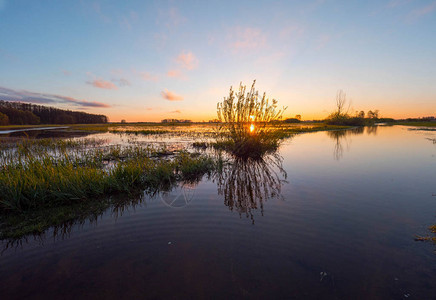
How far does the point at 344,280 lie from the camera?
9.07 ft

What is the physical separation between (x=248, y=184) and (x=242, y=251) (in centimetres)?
404

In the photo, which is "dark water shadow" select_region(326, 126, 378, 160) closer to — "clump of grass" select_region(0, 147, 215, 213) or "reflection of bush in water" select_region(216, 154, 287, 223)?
"reflection of bush in water" select_region(216, 154, 287, 223)

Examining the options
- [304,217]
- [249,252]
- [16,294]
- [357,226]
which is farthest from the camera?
[304,217]

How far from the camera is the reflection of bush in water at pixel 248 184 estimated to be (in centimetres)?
566

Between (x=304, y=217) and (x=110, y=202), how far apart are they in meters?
5.33

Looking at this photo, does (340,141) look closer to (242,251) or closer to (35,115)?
(242,251)

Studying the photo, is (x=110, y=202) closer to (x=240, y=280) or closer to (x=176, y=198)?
(x=176, y=198)

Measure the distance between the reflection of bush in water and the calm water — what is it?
0.27 ft

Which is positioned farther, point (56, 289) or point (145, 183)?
point (145, 183)

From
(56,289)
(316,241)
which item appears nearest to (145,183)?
(56,289)

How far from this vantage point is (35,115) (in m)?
79.5

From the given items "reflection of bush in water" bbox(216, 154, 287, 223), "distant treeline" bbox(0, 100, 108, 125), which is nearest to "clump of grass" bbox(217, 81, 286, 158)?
"reflection of bush in water" bbox(216, 154, 287, 223)

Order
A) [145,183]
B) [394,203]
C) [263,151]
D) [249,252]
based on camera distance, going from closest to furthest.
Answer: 1. [249,252]
2. [394,203]
3. [145,183]
4. [263,151]

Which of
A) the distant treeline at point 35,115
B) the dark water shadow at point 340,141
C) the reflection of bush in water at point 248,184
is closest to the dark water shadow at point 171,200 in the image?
the reflection of bush in water at point 248,184
